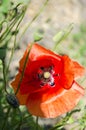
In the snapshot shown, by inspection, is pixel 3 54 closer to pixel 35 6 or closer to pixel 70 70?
pixel 70 70

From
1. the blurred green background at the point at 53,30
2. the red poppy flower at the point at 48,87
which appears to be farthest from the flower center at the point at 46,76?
the blurred green background at the point at 53,30

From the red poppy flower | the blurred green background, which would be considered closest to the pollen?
the red poppy flower

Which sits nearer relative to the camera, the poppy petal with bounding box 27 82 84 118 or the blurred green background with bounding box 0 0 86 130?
the poppy petal with bounding box 27 82 84 118

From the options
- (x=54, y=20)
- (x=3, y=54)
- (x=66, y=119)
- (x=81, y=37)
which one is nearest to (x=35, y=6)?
(x=54, y=20)

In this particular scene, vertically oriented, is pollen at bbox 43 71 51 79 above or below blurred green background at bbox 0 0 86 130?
above

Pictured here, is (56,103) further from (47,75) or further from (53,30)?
(53,30)

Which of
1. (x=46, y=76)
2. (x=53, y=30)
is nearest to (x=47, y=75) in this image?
(x=46, y=76)

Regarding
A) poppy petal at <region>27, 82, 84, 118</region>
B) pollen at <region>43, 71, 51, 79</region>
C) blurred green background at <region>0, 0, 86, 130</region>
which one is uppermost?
pollen at <region>43, 71, 51, 79</region>

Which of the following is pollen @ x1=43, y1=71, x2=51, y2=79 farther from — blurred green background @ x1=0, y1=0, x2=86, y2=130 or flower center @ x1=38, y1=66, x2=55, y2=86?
blurred green background @ x1=0, y1=0, x2=86, y2=130
